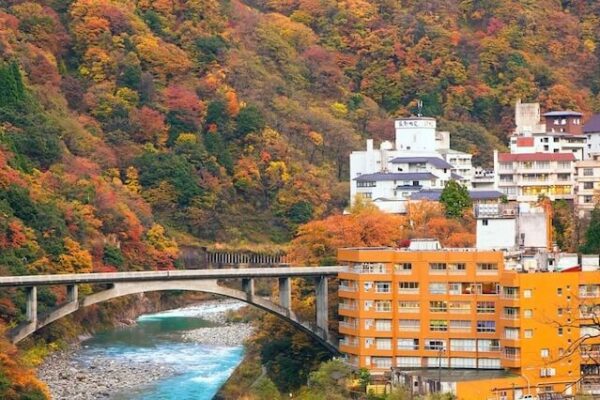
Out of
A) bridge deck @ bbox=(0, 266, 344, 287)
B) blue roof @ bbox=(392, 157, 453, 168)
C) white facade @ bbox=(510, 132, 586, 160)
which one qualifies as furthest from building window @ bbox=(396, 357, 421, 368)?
blue roof @ bbox=(392, 157, 453, 168)

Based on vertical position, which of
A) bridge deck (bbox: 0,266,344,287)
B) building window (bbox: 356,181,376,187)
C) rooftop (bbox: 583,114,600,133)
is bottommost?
bridge deck (bbox: 0,266,344,287)

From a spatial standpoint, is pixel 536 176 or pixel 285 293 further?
pixel 536 176

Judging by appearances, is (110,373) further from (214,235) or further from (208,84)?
(208,84)

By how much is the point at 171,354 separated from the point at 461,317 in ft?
59.2

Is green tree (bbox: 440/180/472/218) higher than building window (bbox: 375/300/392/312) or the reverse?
higher

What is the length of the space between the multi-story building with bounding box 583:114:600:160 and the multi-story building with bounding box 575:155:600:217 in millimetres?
4612

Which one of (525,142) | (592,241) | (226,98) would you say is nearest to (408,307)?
(592,241)

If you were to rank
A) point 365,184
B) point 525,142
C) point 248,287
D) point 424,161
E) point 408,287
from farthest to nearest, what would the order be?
point 424,161
point 365,184
point 525,142
point 248,287
point 408,287

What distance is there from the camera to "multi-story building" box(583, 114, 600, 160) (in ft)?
268

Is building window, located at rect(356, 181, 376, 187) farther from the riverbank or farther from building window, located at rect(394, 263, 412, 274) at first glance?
building window, located at rect(394, 263, 412, 274)

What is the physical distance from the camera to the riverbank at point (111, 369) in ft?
181

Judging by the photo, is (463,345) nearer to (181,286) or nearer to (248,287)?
(248,287)

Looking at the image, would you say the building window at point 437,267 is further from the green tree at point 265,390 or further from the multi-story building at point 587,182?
the multi-story building at point 587,182

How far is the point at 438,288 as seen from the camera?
162 feet
